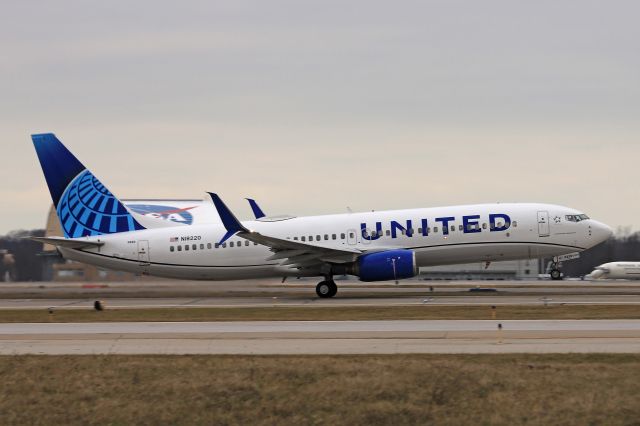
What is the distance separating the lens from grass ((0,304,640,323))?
110ft

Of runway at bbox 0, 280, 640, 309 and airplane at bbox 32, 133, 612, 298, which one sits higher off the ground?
airplane at bbox 32, 133, 612, 298

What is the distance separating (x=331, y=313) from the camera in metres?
36.1

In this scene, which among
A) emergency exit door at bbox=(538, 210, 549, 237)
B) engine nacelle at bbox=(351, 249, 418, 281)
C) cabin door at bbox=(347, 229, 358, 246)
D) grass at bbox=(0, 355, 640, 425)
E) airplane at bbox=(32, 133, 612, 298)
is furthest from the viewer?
cabin door at bbox=(347, 229, 358, 246)

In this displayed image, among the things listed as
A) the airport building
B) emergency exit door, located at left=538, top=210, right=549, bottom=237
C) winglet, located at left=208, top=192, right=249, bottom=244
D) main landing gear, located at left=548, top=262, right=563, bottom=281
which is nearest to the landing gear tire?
winglet, located at left=208, top=192, right=249, bottom=244

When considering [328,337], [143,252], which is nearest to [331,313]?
[328,337]

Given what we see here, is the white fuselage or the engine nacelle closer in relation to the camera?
the engine nacelle

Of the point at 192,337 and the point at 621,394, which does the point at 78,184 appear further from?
the point at 621,394

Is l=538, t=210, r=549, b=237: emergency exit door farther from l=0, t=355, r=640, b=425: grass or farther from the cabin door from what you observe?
l=0, t=355, r=640, b=425: grass

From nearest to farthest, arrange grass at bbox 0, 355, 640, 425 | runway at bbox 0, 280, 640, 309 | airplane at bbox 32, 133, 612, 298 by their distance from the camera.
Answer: grass at bbox 0, 355, 640, 425
runway at bbox 0, 280, 640, 309
airplane at bbox 32, 133, 612, 298

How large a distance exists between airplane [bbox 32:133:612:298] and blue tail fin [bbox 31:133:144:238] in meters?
0.06

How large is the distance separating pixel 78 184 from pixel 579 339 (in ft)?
107

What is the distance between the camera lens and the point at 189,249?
48.9 m

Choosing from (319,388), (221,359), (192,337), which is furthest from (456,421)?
(192,337)

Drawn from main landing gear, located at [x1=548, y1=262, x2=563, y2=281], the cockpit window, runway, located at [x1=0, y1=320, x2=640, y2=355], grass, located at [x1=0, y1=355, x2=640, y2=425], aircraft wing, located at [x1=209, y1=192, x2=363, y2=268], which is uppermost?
the cockpit window
